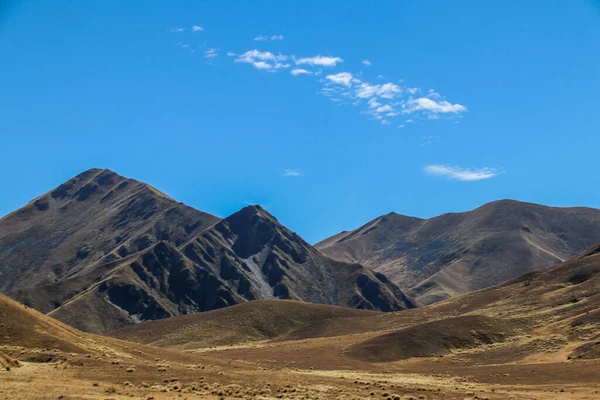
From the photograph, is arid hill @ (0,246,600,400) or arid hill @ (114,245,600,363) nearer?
arid hill @ (0,246,600,400)

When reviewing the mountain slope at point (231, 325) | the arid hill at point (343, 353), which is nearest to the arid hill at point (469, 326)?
the mountain slope at point (231, 325)

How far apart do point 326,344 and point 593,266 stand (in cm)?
6951

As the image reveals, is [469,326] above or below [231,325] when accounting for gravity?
below

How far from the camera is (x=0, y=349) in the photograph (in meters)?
53.8

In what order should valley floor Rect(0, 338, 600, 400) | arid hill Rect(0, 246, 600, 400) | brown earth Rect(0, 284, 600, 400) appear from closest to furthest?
1. valley floor Rect(0, 338, 600, 400)
2. brown earth Rect(0, 284, 600, 400)
3. arid hill Rect(0, 246, 600, 400)

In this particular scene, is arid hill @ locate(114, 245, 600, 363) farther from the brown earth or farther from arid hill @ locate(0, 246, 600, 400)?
the brown earth

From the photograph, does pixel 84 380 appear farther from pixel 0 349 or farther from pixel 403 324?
pixel 403 324

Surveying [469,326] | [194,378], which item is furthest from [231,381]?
[469,326]

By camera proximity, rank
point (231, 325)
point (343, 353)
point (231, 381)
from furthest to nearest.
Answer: point (231, 325) → point (343, 353) → point (231, 381)

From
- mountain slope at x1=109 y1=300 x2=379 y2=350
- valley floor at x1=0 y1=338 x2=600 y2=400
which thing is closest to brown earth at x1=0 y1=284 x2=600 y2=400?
valley floor at x1=0 y1=338 x2=600 y2=400

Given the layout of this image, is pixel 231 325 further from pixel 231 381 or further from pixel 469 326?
pixel 231 381

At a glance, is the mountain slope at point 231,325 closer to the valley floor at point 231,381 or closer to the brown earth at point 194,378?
the brown earth at point 194,378

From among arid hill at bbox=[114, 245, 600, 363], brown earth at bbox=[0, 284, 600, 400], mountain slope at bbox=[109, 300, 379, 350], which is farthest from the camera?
mountain slope at bbox=[109, 300, 379, 350]

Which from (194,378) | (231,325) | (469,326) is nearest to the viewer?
(194,378)
